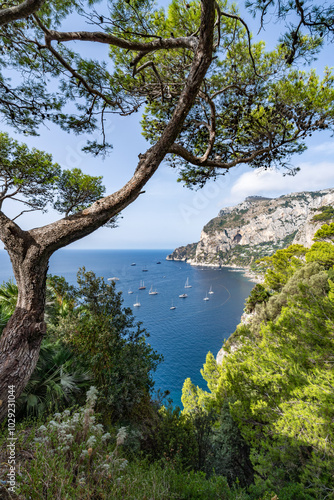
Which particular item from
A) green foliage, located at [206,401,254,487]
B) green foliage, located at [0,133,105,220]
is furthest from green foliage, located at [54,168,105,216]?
green foliage, located at [206,401,254,487]

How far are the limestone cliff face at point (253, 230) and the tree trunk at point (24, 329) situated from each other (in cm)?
8672

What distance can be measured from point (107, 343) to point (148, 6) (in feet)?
24.0

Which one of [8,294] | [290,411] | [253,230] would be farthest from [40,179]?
[253,230]

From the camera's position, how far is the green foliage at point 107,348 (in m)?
4.97

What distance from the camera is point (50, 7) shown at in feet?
9.34

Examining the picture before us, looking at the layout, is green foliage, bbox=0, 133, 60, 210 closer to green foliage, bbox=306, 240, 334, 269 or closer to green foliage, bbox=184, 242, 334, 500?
green foliage, bbox=184, 242, 334, 500

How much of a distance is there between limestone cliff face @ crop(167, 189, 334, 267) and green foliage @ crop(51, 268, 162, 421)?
3269 inches

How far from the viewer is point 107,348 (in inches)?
219

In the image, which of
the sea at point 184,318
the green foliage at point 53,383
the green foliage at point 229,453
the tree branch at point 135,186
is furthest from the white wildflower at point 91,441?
the sea at point 184,318

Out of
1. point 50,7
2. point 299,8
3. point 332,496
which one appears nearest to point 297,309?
point 332,496

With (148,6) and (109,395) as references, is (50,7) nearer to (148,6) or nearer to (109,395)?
(148,6)

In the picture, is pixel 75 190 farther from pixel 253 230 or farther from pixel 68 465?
pixel 253 230

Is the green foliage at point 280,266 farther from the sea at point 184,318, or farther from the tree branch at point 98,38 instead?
the tree branch at point 98,38

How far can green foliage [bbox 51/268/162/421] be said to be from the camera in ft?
16.3
